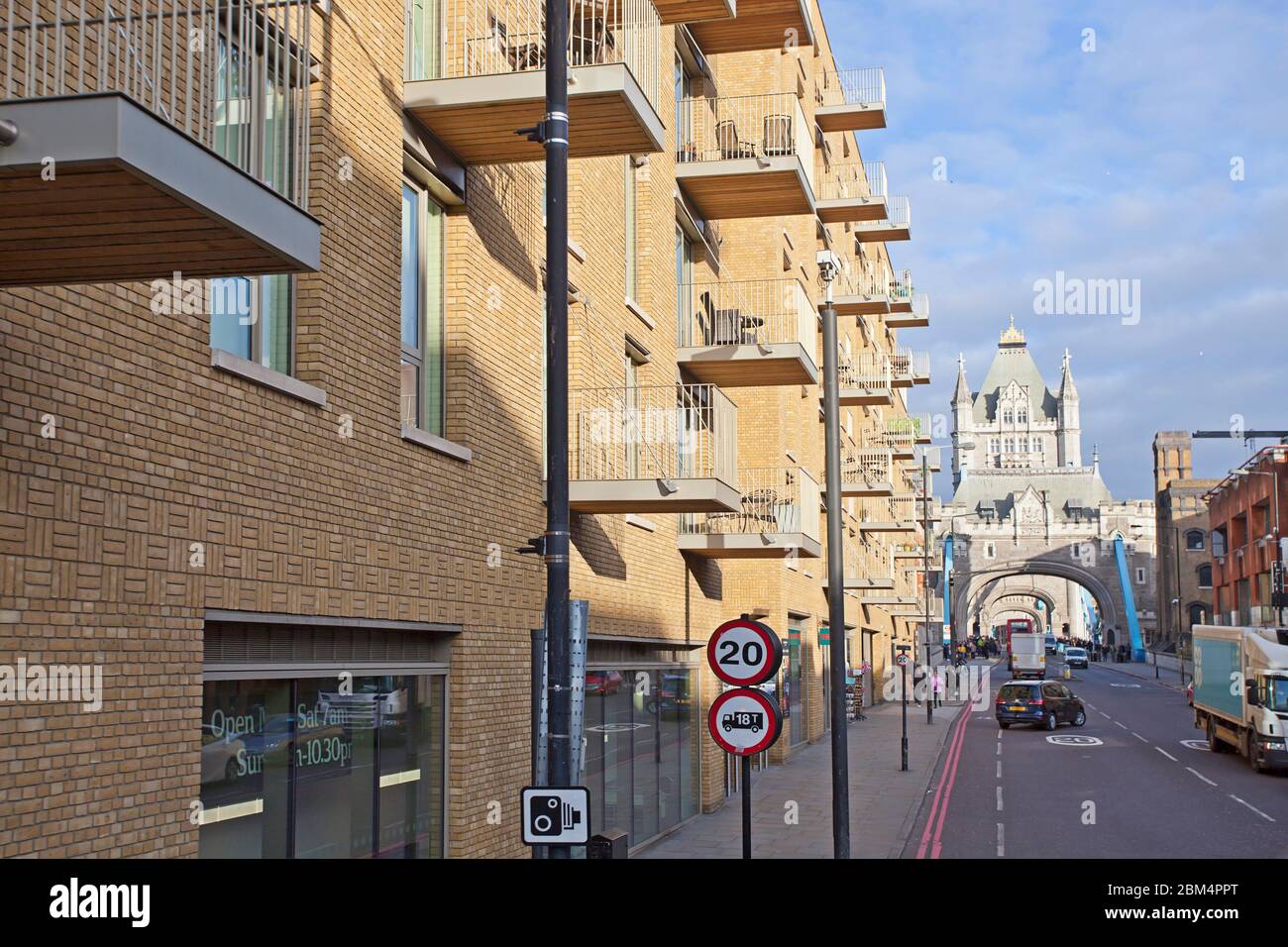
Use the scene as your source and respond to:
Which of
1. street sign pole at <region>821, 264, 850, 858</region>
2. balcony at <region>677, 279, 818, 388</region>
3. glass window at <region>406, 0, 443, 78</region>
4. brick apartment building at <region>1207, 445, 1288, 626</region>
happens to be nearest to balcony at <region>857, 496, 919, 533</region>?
brick apartment building at <region>1207, 445, 1288, 626</region>

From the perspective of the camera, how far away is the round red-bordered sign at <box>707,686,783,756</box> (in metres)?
9.34

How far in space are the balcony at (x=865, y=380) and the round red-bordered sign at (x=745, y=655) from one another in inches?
988

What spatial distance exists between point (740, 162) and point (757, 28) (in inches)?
115

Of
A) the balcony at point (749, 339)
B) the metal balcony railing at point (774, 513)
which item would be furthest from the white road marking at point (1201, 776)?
the balcony at point (749, 339)

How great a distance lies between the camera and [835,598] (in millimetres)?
14258

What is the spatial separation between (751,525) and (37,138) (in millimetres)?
17871

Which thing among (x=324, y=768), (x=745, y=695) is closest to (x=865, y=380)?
(x=745, y=695)

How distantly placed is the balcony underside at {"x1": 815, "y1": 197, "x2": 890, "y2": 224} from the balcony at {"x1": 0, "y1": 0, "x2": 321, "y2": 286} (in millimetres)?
31845

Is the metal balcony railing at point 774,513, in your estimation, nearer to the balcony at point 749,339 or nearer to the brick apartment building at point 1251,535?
the balcony at point 749,339

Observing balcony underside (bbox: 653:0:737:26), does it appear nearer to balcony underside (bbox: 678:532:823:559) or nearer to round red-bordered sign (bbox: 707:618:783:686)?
balcony underside (bbox: 678:532:823:559)

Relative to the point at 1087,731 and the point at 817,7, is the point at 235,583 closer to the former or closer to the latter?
the point at 817,7

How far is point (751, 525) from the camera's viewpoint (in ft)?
71.6

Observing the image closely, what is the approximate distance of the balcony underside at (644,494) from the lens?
13492 millimetres
